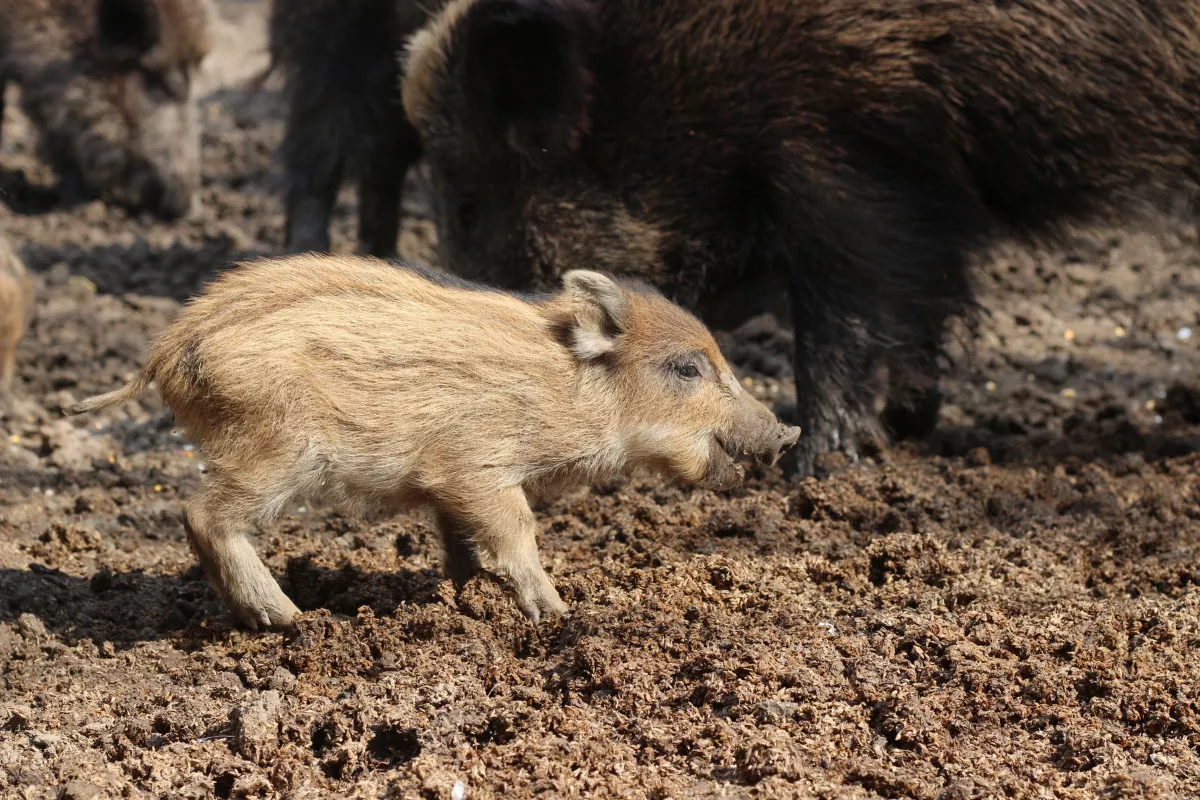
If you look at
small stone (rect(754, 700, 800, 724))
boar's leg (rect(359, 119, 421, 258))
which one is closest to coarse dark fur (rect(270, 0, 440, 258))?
boar's leg (rect(359, 119, 421, 258))

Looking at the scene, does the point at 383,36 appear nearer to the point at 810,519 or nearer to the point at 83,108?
the point at 83,108

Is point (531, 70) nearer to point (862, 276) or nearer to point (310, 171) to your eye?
point (862, 276)

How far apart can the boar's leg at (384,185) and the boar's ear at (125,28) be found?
232 centimetres

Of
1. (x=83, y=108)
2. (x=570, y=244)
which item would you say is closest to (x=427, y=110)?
(x=570, y=244)

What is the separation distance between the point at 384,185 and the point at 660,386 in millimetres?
3796

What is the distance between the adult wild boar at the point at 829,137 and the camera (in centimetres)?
481

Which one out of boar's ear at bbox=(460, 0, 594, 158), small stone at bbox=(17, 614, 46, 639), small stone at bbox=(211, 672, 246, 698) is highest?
boar's ear at bbox=(460, 0, 594, 158)

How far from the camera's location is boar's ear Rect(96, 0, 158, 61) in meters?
8.36

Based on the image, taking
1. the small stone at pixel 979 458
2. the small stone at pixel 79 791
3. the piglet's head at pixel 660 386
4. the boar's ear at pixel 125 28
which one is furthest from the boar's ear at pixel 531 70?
the boar's ear at pixel 125 28

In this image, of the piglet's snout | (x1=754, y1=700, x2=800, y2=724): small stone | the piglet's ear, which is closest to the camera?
(x1=754, y1=700, x2=800, y2=724): small stone

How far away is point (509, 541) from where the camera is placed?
3387 millimetres

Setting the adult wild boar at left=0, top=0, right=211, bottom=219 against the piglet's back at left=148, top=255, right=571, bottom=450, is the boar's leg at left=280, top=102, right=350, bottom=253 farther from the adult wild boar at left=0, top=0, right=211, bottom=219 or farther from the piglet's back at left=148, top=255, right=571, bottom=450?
the piglet's back at left=148, top=255, right=571, bottom=450

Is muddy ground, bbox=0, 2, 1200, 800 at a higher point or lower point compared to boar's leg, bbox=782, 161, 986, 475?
lower

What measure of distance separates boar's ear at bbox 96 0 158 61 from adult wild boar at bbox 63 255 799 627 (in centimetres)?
554
